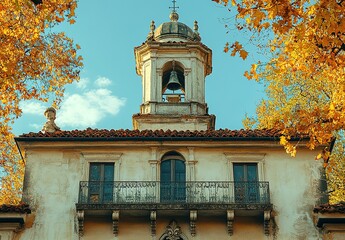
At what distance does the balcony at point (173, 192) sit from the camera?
78.2 feet

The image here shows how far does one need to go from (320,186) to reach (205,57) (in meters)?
10.2

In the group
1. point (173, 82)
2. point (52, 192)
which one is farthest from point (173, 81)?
point (52, 192)

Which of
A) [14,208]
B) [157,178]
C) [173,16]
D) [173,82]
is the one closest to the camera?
[14,208]

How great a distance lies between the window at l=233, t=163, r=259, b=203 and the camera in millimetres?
23969

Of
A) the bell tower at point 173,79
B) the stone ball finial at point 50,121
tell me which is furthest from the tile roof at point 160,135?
the bell tower at point 173,79

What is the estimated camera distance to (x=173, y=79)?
30344mm

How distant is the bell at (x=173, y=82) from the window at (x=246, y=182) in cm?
662

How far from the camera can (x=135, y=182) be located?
24.3 m

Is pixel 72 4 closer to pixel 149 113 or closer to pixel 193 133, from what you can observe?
pixel 193 133

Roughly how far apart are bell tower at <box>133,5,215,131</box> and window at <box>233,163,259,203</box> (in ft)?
16.3

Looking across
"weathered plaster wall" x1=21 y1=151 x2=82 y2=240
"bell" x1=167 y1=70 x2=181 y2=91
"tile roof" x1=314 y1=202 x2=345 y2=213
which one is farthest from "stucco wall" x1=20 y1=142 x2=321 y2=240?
"bell" x1=167 y1=70 x2=181 y2=91

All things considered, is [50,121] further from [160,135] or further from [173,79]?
[173,79]

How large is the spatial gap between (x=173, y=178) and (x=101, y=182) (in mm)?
2567

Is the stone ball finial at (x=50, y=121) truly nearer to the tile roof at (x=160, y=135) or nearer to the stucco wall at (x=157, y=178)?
the tile roof at (x=160, y=135)
